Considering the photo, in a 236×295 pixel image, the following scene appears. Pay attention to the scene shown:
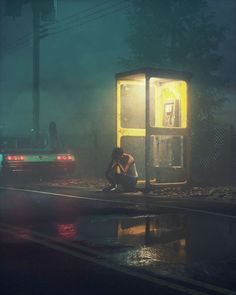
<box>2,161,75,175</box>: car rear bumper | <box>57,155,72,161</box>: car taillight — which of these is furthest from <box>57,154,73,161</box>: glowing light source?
<box>2,161,75,175</box>: car rear bumper

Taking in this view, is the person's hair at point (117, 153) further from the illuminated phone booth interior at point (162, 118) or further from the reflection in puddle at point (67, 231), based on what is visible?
the reflection in puddle at point (67, 231)

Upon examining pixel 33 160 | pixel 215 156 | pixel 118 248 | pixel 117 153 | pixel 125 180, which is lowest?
pixel 118 248

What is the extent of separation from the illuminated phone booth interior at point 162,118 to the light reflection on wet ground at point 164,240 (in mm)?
5756

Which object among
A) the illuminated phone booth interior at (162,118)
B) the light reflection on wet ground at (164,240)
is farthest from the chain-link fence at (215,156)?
the light reflection on wet ground at (164,240)

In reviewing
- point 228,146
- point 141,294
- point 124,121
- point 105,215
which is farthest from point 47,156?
point 141,294

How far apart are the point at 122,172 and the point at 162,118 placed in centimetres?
282

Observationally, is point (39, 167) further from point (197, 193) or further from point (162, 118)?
point (197, 193)

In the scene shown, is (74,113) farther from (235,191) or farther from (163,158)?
(235,191)

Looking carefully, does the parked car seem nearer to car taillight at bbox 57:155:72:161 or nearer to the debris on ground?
car taillight at bbox 57:155:72:161

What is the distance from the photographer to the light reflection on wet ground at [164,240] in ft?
17.8

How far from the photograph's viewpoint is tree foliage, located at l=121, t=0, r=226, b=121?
21.6 m

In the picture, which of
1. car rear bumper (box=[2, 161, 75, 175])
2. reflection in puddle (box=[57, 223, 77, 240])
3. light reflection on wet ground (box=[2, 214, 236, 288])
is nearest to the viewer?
light reflection on wet ground (box=[2, 214, 236, 288])

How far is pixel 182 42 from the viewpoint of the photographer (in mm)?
21859

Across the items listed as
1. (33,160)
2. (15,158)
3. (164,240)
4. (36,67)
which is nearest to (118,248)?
(164,240)
